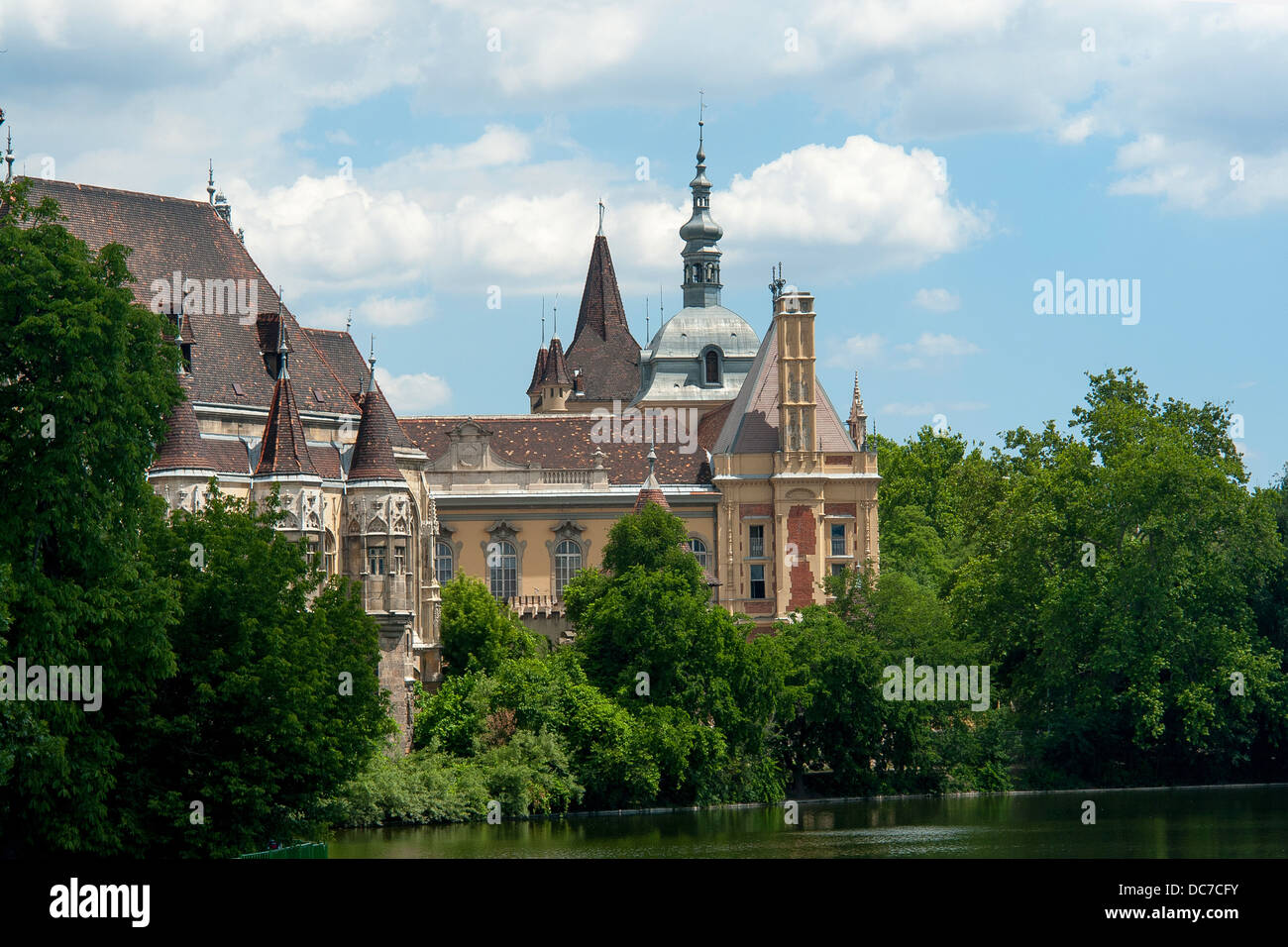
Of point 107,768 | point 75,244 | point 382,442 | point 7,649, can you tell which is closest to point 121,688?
point 107,768

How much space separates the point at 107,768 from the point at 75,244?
32.6 ft

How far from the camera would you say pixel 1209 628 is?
7375 cm

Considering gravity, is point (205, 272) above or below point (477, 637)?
above

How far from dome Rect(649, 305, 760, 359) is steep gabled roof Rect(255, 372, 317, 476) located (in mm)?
42245

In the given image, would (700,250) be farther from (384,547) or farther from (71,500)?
(71,500)

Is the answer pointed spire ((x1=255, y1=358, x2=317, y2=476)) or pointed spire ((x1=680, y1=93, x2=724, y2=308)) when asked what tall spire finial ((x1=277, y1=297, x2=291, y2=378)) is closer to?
pointed spire ((x1=255, y1=358, x2=317, y2=476))

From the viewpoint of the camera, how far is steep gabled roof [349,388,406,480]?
70375mm

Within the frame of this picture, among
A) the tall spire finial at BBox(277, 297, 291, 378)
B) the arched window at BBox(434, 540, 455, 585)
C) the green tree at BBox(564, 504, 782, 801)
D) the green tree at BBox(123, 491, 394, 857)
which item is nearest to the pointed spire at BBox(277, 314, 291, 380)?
the tall spire finial at BBox(277, 297, 291, 378)

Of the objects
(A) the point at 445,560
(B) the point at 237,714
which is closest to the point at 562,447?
(A) the point at 445,560

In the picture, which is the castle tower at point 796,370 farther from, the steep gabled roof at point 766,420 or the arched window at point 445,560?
the arched window at point 445,560

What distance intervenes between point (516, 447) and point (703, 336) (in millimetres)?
17817

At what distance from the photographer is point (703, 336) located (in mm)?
109500
